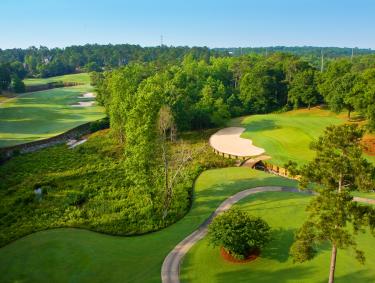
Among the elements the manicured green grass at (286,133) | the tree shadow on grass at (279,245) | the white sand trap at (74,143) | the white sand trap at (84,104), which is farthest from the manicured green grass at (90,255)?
the white sand trap at (84,104)

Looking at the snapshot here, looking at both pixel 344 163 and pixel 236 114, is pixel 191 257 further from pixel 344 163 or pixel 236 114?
pixel 236 114

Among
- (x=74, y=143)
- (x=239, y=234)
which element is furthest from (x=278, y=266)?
(x=74, y=143)

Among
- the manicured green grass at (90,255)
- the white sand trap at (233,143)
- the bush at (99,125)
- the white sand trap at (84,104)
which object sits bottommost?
the manicured green grass at (90,255)

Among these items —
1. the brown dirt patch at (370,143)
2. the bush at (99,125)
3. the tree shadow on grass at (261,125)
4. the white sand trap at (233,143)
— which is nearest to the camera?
the brown dirt patch at (370,143)

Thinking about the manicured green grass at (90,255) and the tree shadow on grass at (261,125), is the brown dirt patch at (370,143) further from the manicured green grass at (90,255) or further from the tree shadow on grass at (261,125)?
the manicured green grass at (90,255)

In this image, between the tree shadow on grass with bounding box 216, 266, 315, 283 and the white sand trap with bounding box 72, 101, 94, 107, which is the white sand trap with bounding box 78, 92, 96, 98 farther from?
the tree shadow on grass with bounding box 216, 266, 315, 283

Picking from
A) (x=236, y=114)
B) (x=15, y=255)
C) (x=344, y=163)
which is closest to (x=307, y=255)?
(x=344, y=163)

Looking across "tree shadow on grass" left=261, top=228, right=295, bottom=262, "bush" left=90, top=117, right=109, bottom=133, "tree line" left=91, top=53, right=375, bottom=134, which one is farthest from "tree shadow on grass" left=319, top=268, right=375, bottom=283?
"bush" left=90, top=117, right=109, bottom=133

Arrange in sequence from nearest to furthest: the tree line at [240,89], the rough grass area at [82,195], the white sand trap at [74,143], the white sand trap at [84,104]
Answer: the rough grass area at [82,195]
the tree line at [240,89]
the white sand trap at [74,143]
the white sand trap at [84,104]

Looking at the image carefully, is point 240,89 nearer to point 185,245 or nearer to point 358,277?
point 185,245
